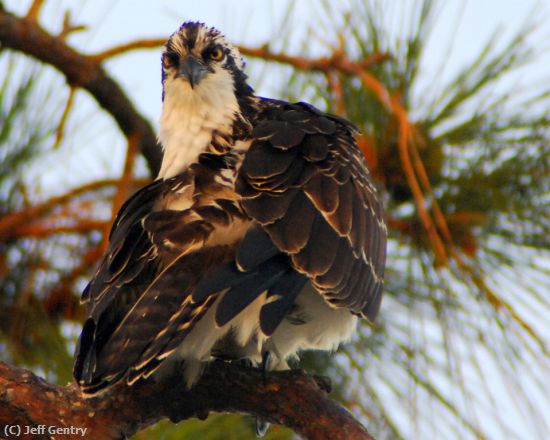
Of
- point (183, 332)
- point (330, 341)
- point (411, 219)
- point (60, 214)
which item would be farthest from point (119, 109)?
point (183, 332)

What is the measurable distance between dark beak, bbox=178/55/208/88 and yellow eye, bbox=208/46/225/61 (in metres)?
0.08

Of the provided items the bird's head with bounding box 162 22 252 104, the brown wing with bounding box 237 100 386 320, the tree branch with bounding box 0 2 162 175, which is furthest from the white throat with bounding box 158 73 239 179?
the tree branch with bounding box 0 2 162 175

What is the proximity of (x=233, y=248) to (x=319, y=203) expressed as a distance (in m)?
0.35

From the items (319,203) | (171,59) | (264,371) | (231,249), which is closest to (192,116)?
(171,59)

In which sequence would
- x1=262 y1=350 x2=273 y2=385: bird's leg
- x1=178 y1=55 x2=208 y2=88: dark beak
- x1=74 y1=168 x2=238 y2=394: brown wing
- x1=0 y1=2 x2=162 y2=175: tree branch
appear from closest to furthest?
x1=74 y1=168 x2=238 y2=394: brown wing
x1=262 y1=350 x2=273 y2=385: bird's leg
x1=178 y1=55 x2=208 y2=88: dark beak
x1=0 y1=2 x2=162 y2=175: tree branch

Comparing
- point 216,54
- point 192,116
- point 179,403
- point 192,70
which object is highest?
point 216,54

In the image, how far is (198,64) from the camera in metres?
3.89

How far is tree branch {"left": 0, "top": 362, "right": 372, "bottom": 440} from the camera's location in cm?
302

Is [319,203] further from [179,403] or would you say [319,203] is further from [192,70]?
[192,70]

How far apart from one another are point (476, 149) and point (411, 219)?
38cm

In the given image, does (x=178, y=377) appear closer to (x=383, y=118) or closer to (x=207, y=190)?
(x=207, y=190)

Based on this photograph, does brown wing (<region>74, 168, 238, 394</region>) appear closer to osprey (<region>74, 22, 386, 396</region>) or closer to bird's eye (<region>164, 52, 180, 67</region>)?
osprey (<region>74, 22, 386, 396</region>)

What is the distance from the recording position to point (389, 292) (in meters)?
4.47

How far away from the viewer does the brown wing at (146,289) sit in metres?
2.92
